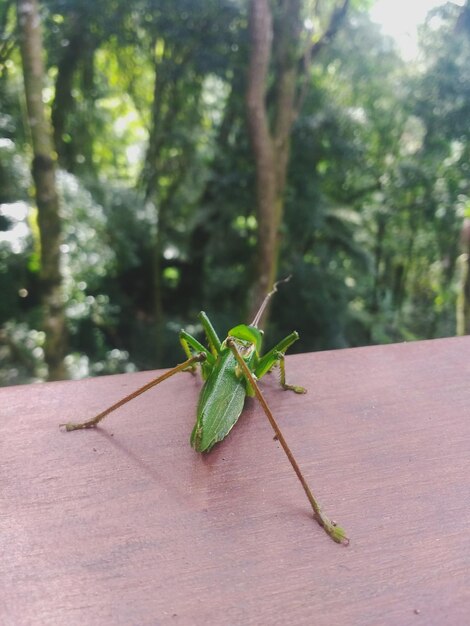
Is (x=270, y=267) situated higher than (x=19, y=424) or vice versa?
(x=19, y=424)

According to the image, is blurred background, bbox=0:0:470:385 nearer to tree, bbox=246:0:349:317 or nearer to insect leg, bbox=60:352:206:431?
tree, bbox=246:0:349:317

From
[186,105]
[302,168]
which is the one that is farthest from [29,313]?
[302,168]

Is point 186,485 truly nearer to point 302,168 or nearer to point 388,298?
point 302,168

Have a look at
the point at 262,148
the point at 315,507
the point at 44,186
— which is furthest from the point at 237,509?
the point at 262,148

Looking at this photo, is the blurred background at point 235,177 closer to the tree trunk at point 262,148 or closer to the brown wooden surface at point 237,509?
the tree trunk at point 262,148

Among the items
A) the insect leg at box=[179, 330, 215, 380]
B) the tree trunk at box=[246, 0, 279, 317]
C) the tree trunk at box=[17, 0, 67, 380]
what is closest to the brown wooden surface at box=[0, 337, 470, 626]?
the insect leg at box=[179, 330, 215, 380]
